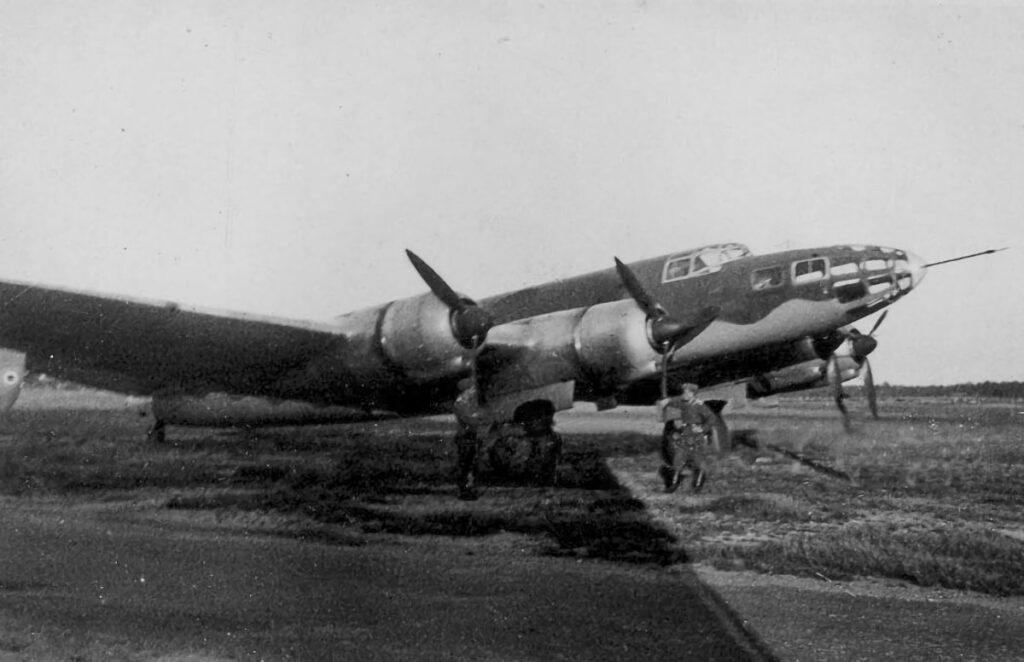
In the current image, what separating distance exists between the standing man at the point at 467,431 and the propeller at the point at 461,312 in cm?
60

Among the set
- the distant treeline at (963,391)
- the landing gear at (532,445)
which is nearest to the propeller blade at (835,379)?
the landing gear at (532,445)

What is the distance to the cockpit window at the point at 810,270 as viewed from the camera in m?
11.8

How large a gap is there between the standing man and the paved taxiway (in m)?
2.39

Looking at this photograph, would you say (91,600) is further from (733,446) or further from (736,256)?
(733,446)

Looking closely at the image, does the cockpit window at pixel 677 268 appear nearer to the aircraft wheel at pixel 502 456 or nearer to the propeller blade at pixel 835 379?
the propeller blade at pixel 835 379

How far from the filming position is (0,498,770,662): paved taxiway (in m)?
4.34

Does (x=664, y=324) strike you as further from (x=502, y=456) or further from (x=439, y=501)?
(x=439, y=501)

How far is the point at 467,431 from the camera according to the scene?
9.84 m

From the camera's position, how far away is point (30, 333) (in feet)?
29.2

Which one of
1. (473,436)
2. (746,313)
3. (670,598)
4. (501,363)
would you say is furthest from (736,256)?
(670,598)

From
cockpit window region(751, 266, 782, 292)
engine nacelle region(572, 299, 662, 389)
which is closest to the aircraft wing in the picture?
engine nacelle region(572, 299, 662, 389)

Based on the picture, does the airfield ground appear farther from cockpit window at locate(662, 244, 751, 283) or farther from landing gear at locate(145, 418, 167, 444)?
cockpit window at locate(662, 244, 751, 283)

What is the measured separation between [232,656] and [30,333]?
636 centimetres

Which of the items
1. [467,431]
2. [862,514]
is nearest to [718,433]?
[862,514]
